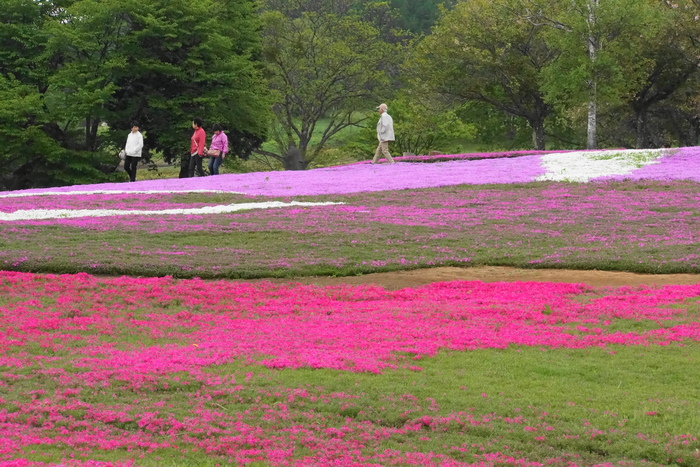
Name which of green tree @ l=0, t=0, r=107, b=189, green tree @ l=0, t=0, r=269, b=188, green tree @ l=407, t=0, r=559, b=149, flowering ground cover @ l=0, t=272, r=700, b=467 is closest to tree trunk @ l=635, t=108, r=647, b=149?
green tree @ l=407, t=0, r=559, b=149

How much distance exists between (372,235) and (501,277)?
162 inches

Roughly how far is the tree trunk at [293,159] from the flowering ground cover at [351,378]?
49.9 meters

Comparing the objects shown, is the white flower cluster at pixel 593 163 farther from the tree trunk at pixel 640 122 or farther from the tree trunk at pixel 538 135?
the tree trunk at pixel 538 135

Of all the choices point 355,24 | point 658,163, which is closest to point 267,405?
point 658,163

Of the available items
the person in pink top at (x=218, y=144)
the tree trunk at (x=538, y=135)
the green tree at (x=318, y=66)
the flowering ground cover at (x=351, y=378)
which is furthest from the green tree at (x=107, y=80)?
the flowering ground cover at (x=351, y=378)

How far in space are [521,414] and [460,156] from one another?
32560 mm

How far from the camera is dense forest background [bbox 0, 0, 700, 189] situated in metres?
42.7

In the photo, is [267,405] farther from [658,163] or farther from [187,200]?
[658,163]

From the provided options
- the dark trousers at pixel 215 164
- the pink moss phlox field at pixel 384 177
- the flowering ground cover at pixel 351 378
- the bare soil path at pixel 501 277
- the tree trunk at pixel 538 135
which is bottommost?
the flowering ground cover at pixel 351 378

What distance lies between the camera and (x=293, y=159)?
62.9 meters

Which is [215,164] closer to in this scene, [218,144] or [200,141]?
[218,144]

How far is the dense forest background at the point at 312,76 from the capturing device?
Answer: 42719mm

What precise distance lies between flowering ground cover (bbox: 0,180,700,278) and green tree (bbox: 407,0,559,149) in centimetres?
3162

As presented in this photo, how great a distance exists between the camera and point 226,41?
44.1 m
